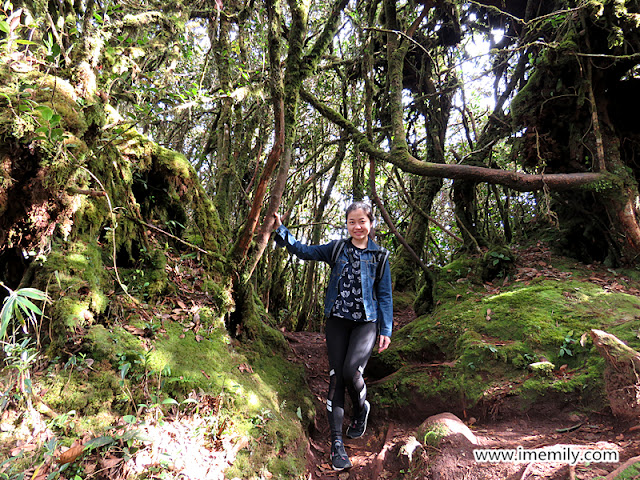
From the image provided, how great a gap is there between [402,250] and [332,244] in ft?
12.9

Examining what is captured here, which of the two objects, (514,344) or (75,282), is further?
(514,344)

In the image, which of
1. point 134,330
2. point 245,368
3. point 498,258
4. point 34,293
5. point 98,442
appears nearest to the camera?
point 34,293

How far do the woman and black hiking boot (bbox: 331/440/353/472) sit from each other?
0.36 ft

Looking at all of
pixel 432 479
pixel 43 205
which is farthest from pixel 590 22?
pixel 43 205

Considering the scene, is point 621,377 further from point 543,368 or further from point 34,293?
point 34,293

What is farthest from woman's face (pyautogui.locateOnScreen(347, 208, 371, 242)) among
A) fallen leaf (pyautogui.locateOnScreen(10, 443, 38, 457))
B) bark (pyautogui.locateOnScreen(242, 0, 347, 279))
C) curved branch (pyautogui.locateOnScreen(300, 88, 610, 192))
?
fallen leaf (pyautogui.locateOnScreen(10, 443, 38, 457))

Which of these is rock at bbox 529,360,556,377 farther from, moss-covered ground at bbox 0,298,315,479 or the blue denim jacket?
moss-covered ground at bbox 0,298,315,479

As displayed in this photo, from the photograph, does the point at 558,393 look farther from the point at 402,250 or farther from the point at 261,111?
the point at 261,111

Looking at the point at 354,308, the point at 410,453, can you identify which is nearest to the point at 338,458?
the point at 410,453

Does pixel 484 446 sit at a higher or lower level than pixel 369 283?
lower

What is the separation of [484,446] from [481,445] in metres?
0.02

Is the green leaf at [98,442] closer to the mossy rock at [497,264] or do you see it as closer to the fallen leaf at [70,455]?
the fallen leaf at [70,455]

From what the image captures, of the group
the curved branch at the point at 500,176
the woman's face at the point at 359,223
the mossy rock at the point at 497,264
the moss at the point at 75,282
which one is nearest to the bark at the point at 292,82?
the woman's face at the point at 359,223

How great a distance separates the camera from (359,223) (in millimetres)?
3328
